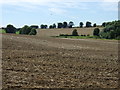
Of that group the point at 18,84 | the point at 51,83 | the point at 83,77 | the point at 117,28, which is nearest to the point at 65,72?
the point at 83,77

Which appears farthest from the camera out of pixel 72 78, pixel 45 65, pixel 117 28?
pixel 117 28

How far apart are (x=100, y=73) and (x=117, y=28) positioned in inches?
2862

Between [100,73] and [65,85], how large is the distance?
3178 mm

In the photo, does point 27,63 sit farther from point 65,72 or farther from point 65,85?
point 65,85

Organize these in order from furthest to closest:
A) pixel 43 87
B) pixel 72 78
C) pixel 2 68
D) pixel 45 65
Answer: pixel 45 65
pixel 2 68
pixel 72 78
pixel 43 87

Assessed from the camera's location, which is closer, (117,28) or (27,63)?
(27,63)

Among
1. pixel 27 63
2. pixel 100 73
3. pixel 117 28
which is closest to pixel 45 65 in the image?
pixel 27 63

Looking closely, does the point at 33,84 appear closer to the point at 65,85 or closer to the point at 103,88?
the point at 65,85

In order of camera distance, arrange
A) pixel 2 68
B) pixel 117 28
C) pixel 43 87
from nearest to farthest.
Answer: pixel 43 87, pixel 2 68, pixel 117 28

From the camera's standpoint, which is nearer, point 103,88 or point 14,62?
point 103,88

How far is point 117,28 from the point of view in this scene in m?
82.9

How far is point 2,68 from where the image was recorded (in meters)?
11.6

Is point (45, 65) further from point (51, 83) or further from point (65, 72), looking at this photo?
point (51, 83)

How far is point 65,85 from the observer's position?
9.45 meters
